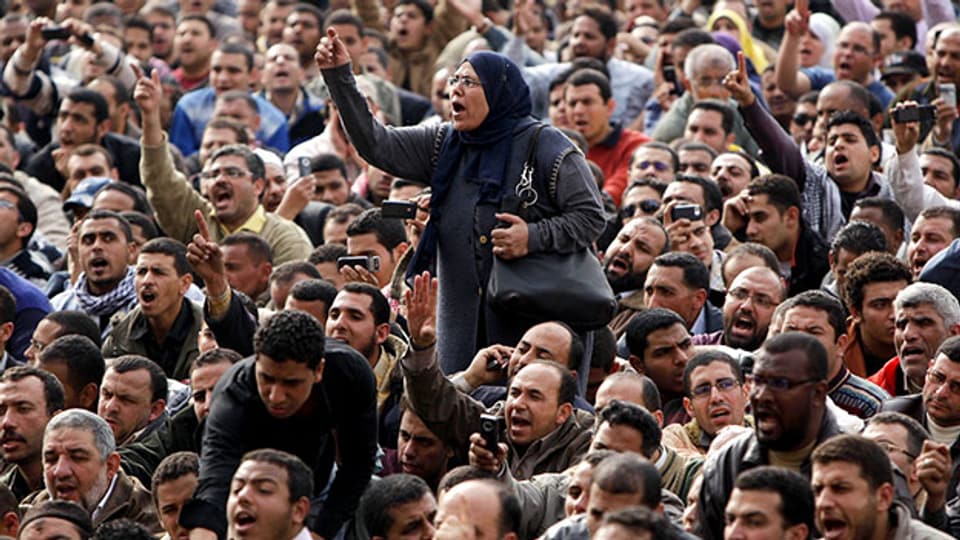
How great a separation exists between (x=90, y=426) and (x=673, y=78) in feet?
21.8

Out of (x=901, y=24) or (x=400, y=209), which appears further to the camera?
(x=901, y=24)

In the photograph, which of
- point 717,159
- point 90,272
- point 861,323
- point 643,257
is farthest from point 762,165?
point 90,272

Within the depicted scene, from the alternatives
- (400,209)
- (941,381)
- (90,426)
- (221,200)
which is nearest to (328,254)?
(221,200)

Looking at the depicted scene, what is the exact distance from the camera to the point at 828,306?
30.1ft

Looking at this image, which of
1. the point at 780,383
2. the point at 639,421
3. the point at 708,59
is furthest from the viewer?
the point at 708,59

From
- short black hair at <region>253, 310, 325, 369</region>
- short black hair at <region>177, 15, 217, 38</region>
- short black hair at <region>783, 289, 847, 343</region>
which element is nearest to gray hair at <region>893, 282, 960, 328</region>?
short black hair at <region>783, 289, 847, 343</region>

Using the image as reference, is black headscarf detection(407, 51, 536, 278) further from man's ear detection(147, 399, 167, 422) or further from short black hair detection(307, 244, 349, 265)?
short black hair detection(307, 244, 349, 265)

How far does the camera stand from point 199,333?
34.6 ft

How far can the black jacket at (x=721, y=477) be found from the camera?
719 cm

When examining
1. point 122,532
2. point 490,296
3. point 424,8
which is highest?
point 424,8

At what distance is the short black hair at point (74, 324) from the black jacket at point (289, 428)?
8.92 feet

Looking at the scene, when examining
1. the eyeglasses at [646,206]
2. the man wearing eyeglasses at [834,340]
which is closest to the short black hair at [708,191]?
the eyeglasses at [646,206]

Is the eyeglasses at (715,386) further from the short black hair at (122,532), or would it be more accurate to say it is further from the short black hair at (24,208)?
the short black hair at (24,208)

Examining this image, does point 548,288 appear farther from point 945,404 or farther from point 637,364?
point 945,404
